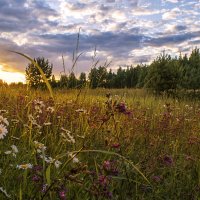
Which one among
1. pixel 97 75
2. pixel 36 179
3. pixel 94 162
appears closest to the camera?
pixel 36 179

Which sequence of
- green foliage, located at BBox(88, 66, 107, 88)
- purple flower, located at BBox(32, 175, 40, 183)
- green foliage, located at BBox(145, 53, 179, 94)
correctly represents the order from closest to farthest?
purple flower, located at BBox(32, 175, 40, 183) → green foliage, located at BBox(88, 66, 107, 88) → green foliage, located at BBox(145, 53, 179, 94)

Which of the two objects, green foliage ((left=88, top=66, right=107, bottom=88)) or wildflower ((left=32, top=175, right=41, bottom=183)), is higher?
green foliage ((left=88, top=66, right=107, bottom=88))

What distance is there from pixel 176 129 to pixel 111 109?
4.50 m

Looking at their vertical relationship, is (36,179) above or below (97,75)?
below

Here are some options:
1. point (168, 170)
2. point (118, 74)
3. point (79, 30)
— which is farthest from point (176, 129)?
point (118, 74)

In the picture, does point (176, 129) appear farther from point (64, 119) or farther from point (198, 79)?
point (198, 79)

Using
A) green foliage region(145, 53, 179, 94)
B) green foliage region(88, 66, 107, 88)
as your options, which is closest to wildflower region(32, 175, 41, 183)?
green foliage region(88, 66, 107, 88)

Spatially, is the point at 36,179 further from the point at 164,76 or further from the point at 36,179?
the point at 164,76

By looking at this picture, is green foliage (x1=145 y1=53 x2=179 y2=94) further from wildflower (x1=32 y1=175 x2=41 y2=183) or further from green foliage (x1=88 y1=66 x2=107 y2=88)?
wildflower (x1=32 y1=175 x2=41 y2=183)

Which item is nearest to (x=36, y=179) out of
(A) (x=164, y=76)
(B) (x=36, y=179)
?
(B) (x=36, y=179)

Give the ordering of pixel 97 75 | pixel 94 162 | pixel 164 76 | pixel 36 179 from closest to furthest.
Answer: pixel 36 179, pixel 94 162, pixel 97 75, pixel 164 76

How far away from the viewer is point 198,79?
29109mm

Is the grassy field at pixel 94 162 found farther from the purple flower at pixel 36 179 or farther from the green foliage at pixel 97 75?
the green foliage at pixel 97 75

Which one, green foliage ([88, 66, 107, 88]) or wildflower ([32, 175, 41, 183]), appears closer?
wildflower ([32, 175, 41, 183])
